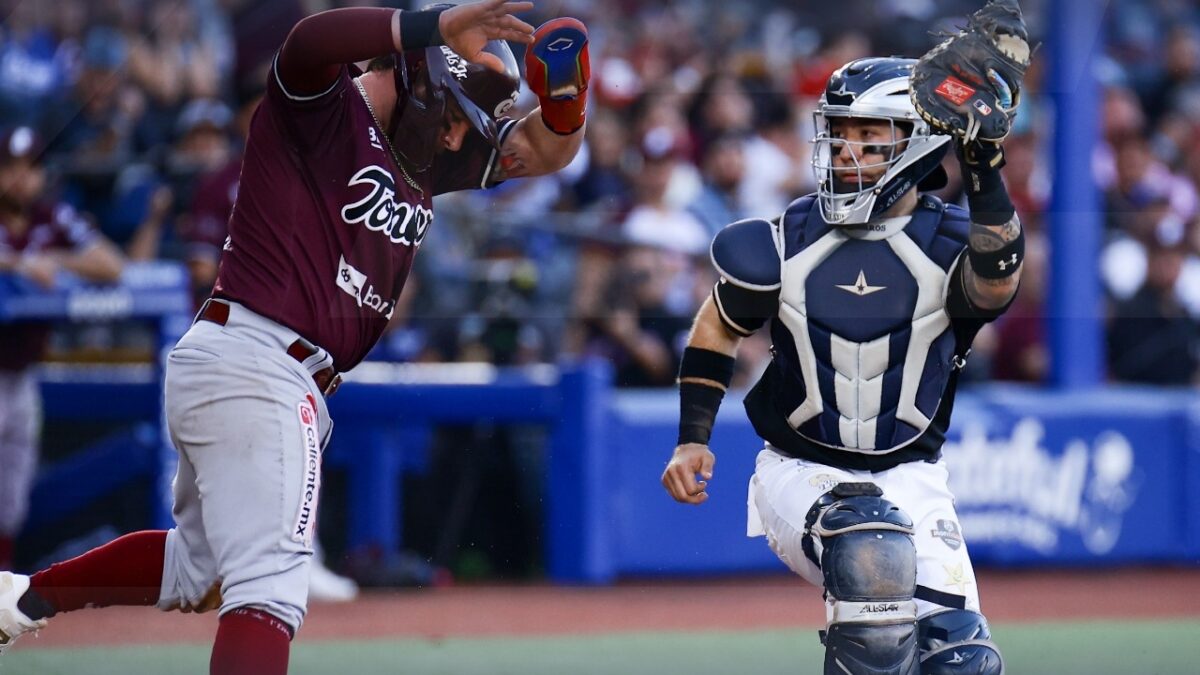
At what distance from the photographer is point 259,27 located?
8.46 m

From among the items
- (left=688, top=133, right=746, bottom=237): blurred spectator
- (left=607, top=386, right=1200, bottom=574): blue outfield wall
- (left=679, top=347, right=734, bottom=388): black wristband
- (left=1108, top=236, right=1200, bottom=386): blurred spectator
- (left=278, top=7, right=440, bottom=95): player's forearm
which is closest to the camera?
(left=278, top=7, right=440, bottom=95): player's forearm

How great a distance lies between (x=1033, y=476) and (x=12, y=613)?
20.2 ft

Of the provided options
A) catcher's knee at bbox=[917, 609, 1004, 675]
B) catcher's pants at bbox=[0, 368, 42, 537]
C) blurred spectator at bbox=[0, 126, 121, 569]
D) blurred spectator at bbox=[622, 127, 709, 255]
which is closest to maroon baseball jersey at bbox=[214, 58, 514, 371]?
catcher's knee at bbox=[917, 609, 1004, 675]

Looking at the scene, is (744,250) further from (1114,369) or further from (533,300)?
(1114,369)

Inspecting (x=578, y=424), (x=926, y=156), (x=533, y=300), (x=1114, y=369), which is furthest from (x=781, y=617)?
(x=926, y=156)

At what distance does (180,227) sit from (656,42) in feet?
11.9

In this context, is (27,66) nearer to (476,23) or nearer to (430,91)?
(430,91)

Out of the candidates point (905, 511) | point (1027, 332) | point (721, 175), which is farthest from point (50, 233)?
point (1027, 332)

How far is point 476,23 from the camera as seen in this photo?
3.72m

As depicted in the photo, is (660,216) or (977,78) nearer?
(977,78)

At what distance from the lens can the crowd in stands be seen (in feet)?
26.9

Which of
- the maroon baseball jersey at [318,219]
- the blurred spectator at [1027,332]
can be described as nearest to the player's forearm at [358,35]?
the maroon baseball jersey at [318,219]

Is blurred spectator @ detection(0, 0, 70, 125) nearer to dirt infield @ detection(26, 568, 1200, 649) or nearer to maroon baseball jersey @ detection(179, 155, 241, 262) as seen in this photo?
maroon baseball jersey @ detection(179, 155, 241, 262)

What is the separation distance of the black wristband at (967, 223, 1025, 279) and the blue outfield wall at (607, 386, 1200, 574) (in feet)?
14.9
